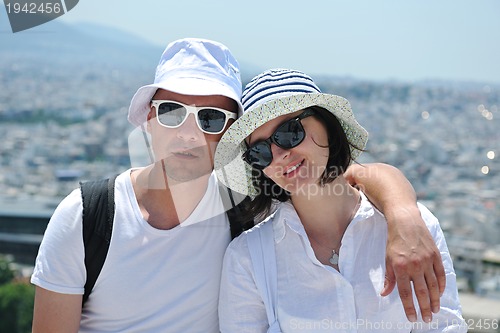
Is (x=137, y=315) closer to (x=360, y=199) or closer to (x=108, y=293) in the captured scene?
(x=108, y=293)

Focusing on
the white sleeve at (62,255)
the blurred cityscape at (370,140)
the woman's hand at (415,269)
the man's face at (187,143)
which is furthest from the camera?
the blurred cityscape at (370,140)

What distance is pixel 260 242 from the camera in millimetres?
1288

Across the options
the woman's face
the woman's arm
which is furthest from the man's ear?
the woman's arm

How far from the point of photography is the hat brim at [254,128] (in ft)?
3.96

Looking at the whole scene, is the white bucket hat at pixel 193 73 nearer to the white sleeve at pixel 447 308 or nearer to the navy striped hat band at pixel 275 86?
the navy striped hat band at pixel 275 86

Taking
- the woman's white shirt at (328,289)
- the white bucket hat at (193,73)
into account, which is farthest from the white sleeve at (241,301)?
the white bucket hat at (193,73)

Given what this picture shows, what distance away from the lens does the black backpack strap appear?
125 centimetres

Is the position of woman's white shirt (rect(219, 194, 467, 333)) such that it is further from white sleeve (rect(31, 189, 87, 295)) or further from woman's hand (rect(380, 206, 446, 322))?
white sleeve (rect(31, 189, 87, 295))

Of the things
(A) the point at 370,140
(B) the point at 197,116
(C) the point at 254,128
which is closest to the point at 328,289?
(C) the point at 254,128

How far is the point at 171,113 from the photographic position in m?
1.34

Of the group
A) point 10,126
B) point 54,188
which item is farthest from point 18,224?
point 10,126

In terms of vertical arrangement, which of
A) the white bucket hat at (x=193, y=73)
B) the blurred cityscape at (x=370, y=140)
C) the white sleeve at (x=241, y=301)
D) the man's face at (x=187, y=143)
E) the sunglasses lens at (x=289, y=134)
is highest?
the white bucket hat at (x=193, y=73)

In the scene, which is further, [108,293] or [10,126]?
[10,126]

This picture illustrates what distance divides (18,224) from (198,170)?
21.6 m
